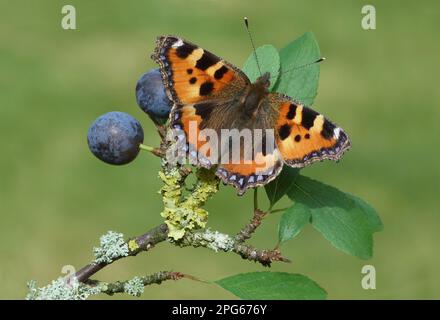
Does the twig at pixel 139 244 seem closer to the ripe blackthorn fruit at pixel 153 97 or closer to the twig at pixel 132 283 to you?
the twig at pixel 132 283

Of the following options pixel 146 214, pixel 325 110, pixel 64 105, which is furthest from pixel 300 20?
pixel 146 214

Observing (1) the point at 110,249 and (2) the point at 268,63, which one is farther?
(2) the point at 268,63

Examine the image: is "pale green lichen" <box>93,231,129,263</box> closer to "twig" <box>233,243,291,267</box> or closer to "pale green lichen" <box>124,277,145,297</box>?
"pale green lichen" <box>124,277,145,297</box>

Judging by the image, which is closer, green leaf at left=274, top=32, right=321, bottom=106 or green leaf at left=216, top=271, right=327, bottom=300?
green leaf at left=216, top=271, right=327, bottom=300

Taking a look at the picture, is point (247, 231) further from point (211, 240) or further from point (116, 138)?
point (116, 138)

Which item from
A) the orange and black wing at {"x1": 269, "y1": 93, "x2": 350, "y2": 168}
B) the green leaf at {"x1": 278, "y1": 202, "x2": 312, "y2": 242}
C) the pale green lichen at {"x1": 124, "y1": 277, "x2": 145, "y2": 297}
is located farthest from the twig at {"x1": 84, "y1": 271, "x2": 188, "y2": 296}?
the orange and black wing at {"x1": 269, "y1": 93, "x2": 350, "y2": 168}

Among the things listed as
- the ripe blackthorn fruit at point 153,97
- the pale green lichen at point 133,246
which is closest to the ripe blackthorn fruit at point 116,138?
the ripe blackthorn fruit at point 153,97

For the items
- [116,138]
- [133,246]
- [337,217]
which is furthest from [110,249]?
[337,217]
